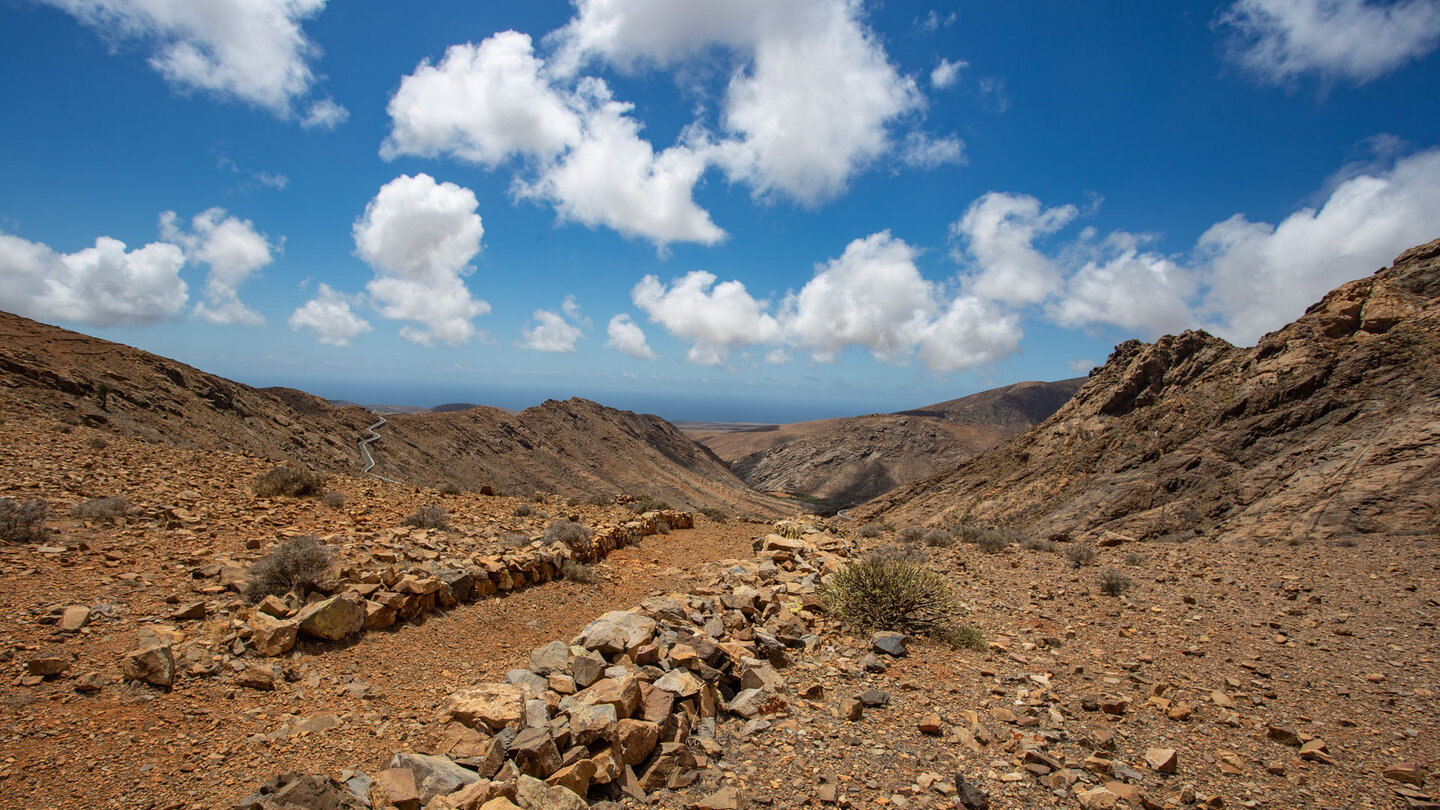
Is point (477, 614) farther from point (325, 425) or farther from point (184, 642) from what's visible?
point (325, 425)

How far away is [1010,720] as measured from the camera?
17.2ft

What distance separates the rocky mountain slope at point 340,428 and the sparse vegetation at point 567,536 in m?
9.42

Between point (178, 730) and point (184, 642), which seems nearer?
point (178, 730)

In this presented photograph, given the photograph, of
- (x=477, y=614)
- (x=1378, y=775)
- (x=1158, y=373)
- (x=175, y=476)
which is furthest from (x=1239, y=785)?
(x=1158, y=373)

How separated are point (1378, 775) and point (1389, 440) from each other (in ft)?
64.1

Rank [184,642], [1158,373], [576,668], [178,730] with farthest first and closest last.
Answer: [1158,373] < [576,668] < [184,642] < [178,730]

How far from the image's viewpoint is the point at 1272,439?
73.5 ft

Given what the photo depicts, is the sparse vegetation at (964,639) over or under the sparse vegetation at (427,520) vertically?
under

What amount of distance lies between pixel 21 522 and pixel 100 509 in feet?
3.51

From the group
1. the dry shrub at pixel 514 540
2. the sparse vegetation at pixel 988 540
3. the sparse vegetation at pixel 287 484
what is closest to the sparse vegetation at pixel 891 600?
the sparse vegetation at pixel 988 540

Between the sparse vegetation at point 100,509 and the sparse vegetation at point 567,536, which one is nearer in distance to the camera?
the sparse vegetation at point 100,509

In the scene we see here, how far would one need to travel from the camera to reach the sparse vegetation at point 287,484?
11.0 metres

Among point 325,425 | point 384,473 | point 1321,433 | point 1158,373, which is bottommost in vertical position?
point 384,473

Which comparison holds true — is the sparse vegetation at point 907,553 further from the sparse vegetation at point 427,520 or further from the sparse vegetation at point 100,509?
the sparse vegetation at point 100,509
